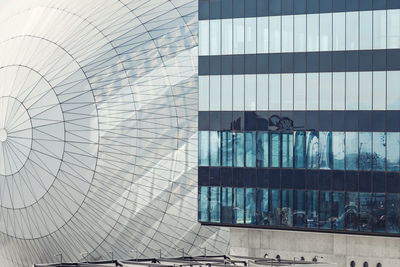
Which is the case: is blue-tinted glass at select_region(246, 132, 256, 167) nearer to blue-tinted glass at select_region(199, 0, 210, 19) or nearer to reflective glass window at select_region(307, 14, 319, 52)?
reflective glass window at select_region(307, 14, 319, 52)

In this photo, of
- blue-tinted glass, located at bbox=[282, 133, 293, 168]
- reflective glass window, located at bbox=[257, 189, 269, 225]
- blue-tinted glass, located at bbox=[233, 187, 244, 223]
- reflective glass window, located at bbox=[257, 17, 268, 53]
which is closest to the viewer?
blue-tinted glass, located at bbox=[282, 133, 293, 168]

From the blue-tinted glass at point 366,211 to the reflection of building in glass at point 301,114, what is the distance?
57 millimetres

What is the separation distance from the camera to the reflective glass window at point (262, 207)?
196ft

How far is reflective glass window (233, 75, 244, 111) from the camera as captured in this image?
59.9m

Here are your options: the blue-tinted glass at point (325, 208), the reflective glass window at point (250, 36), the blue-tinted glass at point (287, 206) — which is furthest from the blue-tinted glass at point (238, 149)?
the blue-tinted glass at point (325, 208)

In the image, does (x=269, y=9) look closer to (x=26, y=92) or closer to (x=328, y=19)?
(x=328, y=19)

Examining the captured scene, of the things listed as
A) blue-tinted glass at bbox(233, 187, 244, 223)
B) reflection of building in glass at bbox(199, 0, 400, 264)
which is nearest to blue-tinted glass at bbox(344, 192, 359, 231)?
reflection of building in glass at bbox(199, 0, 400, 264)

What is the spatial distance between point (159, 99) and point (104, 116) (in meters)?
4.21

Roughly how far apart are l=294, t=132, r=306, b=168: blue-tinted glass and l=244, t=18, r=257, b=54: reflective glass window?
18.9 feet

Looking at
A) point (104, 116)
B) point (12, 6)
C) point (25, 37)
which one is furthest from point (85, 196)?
point (12, 6)

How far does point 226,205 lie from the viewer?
61.1 meters

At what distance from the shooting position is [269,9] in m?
58.9

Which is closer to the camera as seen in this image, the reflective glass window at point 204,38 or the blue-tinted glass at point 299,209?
the blue-tinted glass at point 299,209

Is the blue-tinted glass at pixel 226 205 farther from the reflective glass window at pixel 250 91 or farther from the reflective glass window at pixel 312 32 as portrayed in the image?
the reflective glass window at pixel 312 32
